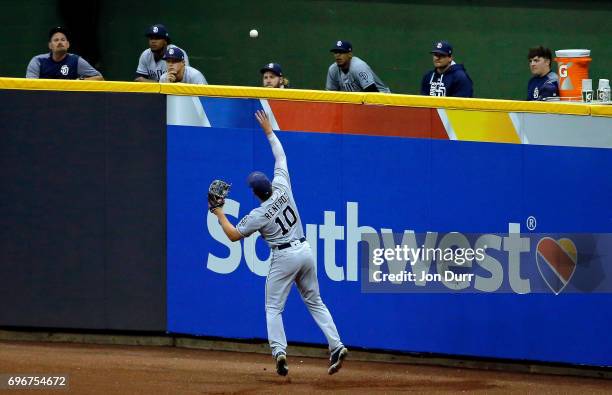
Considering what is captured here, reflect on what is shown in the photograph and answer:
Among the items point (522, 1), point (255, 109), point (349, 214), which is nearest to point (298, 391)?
point (349, 214)

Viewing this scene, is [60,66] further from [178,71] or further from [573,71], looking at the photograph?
[573,71]

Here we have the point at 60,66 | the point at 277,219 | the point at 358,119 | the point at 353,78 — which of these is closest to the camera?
the point at 277,219

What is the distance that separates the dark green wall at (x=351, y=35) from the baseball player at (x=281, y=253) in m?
5.29

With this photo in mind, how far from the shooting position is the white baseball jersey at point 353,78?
12.4m

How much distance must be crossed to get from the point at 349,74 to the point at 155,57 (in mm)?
2123

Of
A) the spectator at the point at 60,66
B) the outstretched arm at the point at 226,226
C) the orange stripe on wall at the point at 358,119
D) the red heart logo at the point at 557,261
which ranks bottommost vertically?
the red heart logo at the point at 557,261

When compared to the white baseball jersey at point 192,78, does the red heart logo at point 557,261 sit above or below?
below

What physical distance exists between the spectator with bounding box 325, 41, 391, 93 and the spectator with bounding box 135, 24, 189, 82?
1.61 metres

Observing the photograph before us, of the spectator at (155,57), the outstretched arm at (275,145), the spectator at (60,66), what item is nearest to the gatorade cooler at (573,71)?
the outstretched arm at (275,145)

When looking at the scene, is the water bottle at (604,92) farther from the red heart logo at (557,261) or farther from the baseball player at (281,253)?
the baseball player at (281,253)

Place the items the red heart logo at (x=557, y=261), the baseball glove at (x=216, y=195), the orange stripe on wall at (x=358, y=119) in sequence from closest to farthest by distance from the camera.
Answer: the baseball glove at (x=216, y=195) < the red heart logo at (x=557, y=261) < the orange stripe on wall at (x=358, y=119)

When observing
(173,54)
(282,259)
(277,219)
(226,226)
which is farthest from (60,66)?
(282,259)

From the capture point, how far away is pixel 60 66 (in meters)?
12.3

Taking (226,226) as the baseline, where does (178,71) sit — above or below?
above
